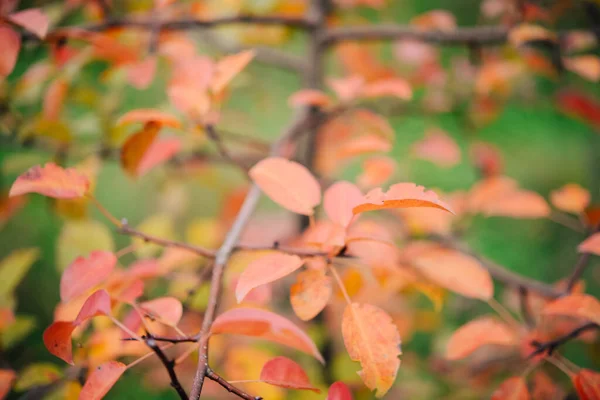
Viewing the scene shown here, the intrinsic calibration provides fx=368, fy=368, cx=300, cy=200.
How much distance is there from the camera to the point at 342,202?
37 centimetres

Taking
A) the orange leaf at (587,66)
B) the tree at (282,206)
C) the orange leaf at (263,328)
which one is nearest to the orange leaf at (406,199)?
the tree at (282,206)

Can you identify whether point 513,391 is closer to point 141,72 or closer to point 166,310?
point 166,310

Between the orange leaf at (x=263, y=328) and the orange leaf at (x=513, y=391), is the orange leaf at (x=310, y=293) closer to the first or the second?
the orange leaf at (x=263, y=328)

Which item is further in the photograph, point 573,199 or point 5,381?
point 573,199

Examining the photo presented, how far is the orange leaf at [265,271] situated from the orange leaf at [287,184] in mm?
61

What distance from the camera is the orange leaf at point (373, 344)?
0.28 metres

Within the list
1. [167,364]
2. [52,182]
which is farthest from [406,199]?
[52,182]

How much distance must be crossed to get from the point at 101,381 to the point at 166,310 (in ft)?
0.24

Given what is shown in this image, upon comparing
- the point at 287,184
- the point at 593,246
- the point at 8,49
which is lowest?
the point at 593,246

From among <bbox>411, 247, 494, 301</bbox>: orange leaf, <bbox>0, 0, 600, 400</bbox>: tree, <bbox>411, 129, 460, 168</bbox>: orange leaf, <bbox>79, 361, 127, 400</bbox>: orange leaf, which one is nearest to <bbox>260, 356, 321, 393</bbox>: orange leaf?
<bbox>0, 0, 600, 400</bbox>: tree

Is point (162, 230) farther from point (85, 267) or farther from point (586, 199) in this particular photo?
point (586, 199)

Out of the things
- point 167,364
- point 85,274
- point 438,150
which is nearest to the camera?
point 167,364

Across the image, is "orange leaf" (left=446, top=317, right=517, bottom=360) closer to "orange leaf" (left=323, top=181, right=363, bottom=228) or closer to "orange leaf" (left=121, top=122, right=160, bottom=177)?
"orange leaf" (left=323, top=181, right=363, bottom=228)

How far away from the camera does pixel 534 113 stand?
5.29ft
